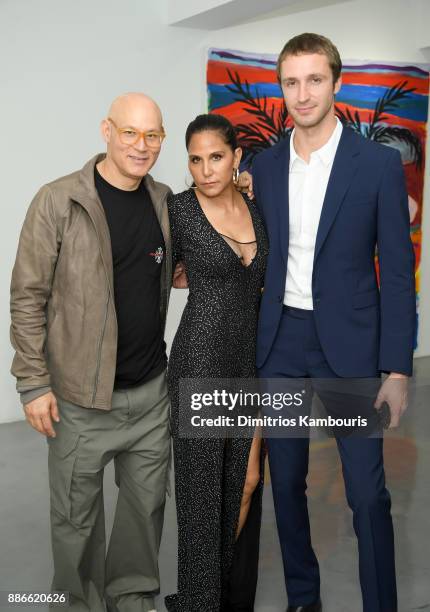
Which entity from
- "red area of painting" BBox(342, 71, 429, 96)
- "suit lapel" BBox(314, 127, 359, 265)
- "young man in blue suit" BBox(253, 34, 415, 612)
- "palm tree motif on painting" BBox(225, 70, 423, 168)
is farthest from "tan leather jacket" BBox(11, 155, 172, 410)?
"red area of painting" BBox(342, 71, 429, 96)

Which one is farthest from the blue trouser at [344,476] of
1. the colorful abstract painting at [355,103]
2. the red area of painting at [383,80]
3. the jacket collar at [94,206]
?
the red area of painting at [383,80]

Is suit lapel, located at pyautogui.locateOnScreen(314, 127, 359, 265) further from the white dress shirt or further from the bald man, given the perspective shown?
the bald man

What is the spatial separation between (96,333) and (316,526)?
173 centimetres

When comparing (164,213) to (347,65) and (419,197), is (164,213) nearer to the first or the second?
(347,65)

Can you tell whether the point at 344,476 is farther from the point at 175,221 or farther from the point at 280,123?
the point at 280,123

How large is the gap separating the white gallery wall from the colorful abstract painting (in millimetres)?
140

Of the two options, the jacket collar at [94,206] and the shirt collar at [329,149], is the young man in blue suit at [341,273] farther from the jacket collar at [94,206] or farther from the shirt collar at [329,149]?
the jacket collar at [94,206]

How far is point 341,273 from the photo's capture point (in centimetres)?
241

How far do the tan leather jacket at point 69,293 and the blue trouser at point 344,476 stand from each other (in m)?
0.58

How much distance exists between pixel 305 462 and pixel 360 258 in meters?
0.77

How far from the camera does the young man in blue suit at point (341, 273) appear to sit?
2.38 m

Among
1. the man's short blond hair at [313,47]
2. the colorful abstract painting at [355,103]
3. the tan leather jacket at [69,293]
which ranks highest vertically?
the colorful abstract painting at [355,103]

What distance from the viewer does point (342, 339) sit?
7.99ft

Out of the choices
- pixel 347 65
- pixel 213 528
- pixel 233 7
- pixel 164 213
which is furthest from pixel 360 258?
pixel 347 65
